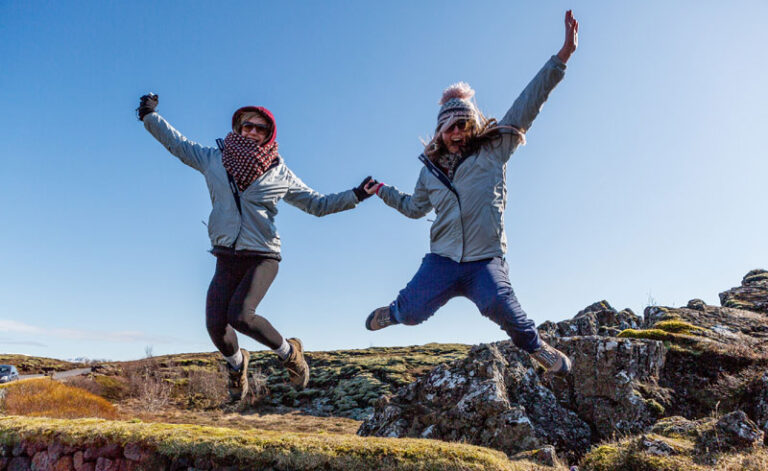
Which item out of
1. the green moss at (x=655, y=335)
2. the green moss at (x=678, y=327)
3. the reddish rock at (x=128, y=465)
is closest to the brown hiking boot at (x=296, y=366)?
the reddish rock at (x=128, y=465)

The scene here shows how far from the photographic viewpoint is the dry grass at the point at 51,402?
1468 centimetres

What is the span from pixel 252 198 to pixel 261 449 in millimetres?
2774

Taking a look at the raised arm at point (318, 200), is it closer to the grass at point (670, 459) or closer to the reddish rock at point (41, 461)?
the grass at point (670, 459)

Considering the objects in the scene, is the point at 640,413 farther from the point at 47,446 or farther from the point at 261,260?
the point at 47,446

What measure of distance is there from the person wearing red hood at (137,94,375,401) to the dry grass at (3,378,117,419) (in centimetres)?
1408

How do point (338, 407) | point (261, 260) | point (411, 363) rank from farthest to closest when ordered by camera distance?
point (411, 363) → point (338, 407) → point (261, 260)

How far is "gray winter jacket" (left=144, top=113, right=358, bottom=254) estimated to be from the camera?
4.37 metres

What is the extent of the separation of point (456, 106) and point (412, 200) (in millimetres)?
1041

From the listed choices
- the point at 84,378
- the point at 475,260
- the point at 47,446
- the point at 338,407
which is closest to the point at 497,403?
the point at 475,260

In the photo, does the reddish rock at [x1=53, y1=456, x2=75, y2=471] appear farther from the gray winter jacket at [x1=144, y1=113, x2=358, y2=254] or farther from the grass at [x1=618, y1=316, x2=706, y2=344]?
the grass at [x1=618, y1=316, x2=706, y2=344]

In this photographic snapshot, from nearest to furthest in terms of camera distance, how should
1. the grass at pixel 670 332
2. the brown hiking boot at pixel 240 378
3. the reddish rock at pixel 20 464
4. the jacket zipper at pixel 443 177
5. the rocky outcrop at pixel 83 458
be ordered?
the jacket zipper at pixel 443 177, the brown hiking boot at pixel 240 378, the rocky outcrop at pixel 83 458, the reddish rock at pixel 20 464, the grass at pixel 670 332

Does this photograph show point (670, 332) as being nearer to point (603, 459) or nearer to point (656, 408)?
point (656, 408)

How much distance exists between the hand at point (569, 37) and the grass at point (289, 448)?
12.4ft

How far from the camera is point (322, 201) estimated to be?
5105mm
